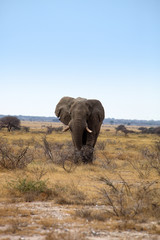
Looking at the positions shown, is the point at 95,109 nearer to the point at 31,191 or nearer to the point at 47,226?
the point at 31,191

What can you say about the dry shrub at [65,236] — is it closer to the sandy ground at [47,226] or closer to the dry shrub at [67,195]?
the sandy ground at [47,226]

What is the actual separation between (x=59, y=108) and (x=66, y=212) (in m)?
9.81

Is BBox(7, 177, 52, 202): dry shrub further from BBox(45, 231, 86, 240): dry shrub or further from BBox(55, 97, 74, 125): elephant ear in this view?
BBox(55, 97, 74, 125): elephant ear

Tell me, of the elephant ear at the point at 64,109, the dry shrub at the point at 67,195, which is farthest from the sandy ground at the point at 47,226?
the elephant ear at the point at 64,109

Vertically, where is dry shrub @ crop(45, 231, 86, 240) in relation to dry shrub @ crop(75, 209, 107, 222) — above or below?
above

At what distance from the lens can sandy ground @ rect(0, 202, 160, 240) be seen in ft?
15.9

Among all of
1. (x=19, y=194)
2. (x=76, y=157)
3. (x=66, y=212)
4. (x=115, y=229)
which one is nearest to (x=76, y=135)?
(x=76, y=157)

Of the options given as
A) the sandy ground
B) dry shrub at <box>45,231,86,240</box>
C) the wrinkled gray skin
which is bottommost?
the sandy ground

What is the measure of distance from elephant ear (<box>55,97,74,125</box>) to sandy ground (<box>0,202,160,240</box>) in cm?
881

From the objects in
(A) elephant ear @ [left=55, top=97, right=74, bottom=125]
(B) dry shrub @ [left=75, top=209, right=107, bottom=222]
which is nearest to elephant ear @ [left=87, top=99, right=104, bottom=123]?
(A) elephant ear @ [left=55, top=97, right=74, bottom=125]

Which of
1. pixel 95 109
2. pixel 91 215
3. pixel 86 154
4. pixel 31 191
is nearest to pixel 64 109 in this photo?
pixel 95 109

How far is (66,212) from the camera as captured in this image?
6.25 metres

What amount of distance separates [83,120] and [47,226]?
8451 millimetres

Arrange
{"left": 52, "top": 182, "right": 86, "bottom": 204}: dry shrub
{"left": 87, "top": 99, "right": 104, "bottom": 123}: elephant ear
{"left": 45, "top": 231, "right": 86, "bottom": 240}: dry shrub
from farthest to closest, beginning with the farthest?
{"left": 87, "top": 99, "right": 104, "bottom": 123}: elephant ear, {"left": 52, "top": 182, "right": 86, "bottom": 204}: dry shrub, {"left": 45, "top": 231, "right": 86, "bottom": 240}: dry shrub
